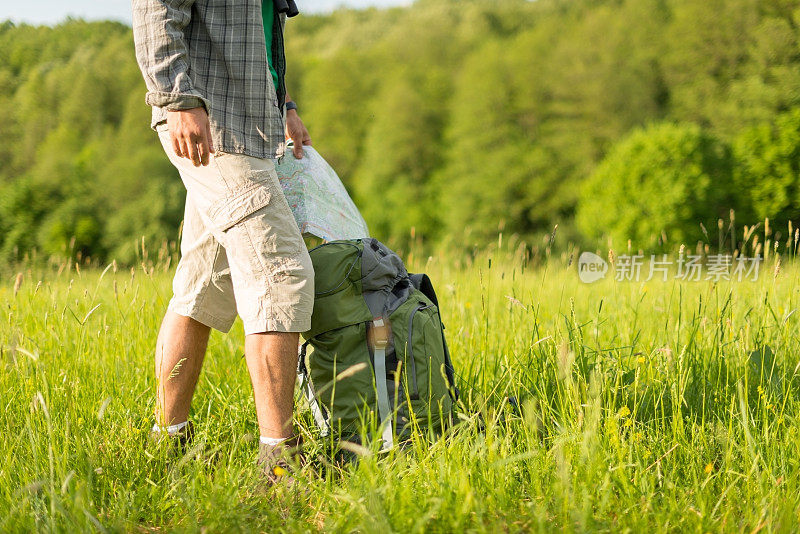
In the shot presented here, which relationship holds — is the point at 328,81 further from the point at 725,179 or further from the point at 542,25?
the point at 725,179

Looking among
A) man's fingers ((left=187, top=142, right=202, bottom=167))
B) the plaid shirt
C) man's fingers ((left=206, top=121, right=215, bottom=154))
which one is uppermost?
the plaid shirt

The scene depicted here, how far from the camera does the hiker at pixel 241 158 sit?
1.89 metres

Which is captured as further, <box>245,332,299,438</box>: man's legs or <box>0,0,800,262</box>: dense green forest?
<box>0,0,800,262</box>: dense green forest

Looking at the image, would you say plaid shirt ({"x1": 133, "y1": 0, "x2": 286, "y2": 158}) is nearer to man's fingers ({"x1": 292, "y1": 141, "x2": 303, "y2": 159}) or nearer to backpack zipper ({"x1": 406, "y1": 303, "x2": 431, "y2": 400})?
man's fingers ({"x1": 292, "y1": 141, "x2": 303, "y2": 159})

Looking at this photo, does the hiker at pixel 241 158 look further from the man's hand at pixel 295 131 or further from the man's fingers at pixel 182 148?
the man's hand at pixel 295 131

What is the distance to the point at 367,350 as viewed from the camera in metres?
2.10

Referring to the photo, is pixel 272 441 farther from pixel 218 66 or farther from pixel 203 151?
pixel 218 66

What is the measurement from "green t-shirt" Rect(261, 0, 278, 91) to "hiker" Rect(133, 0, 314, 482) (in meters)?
0.17

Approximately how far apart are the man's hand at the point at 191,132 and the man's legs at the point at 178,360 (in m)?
0.60

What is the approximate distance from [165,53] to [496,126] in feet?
106

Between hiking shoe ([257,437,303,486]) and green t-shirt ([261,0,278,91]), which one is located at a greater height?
green t-shirt ([261,0,278,91])

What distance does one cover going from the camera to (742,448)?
189 centimetres

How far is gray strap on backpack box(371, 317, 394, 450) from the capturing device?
204cm

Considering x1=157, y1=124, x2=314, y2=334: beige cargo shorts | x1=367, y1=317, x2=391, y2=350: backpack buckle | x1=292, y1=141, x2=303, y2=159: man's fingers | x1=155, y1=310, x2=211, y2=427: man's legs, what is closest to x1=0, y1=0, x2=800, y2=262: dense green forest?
x1=292, y1=141, x2=303, y2=159: man's fingers
